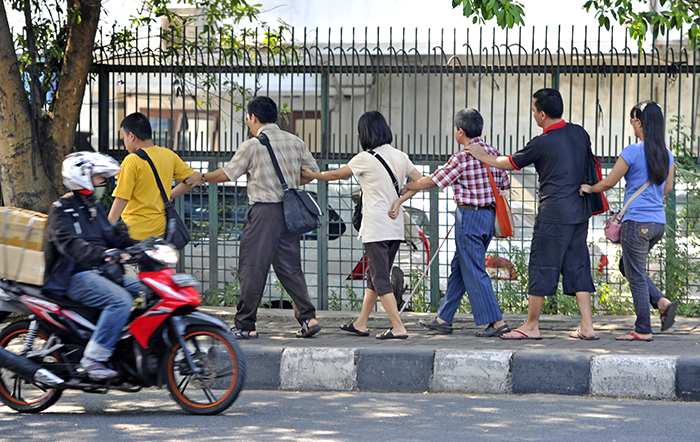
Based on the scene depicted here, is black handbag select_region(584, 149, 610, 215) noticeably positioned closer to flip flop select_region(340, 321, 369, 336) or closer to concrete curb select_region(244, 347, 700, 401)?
concrete curb select_region(244, 347, 700, 401)

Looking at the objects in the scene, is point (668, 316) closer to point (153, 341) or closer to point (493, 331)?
point (493, 331)

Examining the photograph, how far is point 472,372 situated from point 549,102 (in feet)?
6.51

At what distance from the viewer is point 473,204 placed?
20.3 feet

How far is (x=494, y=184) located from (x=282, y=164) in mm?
1570

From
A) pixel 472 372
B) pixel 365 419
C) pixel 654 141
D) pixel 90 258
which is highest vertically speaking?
pixel 654 141

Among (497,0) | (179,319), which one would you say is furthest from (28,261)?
(497,0)

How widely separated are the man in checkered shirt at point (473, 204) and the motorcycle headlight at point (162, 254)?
82.3 inches

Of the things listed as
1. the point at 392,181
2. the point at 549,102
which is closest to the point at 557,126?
the point at 549,102

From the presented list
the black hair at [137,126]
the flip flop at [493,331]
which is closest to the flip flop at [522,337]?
the flip flop at [493,331]

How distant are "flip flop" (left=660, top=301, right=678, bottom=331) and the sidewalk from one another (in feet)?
0.33

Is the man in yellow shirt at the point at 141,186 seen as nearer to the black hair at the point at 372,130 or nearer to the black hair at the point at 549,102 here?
the black hair at the point at 372,130

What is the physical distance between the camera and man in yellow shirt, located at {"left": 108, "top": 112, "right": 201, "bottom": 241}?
5.91m

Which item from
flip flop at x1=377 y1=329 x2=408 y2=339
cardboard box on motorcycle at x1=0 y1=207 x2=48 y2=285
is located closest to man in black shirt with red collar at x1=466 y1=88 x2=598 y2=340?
flip flop at x1=377 y1=329 x2=408 y2=339

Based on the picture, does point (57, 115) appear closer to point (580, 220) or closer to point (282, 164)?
point (282, 164)
